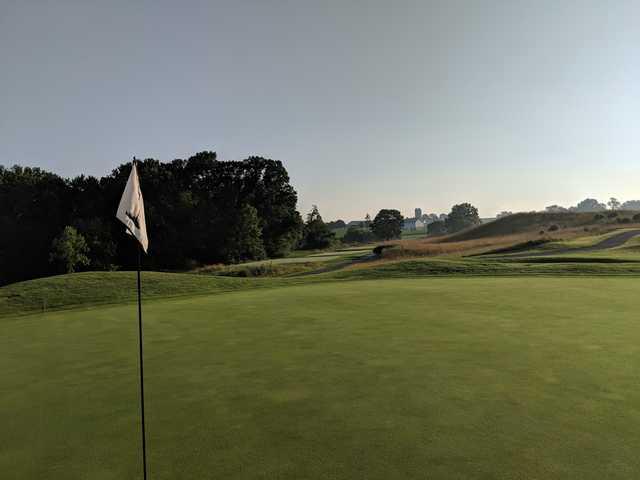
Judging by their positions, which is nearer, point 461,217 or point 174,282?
point 174,282

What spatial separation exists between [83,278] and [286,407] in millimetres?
18880

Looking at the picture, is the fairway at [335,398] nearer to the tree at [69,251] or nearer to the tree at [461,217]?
the tree at [69,251]

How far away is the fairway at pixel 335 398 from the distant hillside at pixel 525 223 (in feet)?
286

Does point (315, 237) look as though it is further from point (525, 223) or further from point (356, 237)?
point (525, 223)

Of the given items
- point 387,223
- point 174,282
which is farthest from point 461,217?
point 174,282

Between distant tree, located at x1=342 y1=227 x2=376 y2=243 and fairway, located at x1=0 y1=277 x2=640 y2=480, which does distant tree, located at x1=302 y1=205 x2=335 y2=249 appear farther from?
fairway, located at x1=0 y1=277 x2=640 y2=480

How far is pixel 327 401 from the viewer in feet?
17.1

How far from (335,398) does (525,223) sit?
110 meters

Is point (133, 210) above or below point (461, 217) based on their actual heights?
below

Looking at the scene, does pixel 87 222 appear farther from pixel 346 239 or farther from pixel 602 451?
pixel 346 239

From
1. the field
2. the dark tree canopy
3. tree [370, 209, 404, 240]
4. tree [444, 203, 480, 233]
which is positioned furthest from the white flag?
tree [444, 203, 480, 233]

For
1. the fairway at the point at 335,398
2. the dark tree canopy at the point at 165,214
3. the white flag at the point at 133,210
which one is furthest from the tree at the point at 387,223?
the white flag at the point at 133,210

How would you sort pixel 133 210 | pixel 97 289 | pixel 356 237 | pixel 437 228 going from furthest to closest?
pixel 437 228 → pixel 356 237 → pixel 97 289 → pixel 133 210

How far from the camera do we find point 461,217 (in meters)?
177
